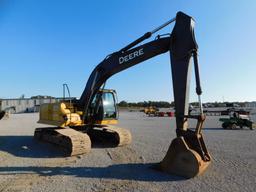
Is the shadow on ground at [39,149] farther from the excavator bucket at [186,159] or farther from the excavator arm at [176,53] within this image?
the excavator bucket at [186,159]

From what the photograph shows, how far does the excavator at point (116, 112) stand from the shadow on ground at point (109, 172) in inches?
16.1

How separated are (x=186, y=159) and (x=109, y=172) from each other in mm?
1957

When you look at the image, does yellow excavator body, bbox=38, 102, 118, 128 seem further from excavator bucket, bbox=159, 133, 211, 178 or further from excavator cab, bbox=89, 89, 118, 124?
excavator bucket, bbox=159, 133, 211, 178

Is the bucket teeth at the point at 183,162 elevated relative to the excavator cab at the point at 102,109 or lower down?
lower down

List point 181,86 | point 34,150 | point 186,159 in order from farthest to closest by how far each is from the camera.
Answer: point 34,150 → point 181,86 → point 186,159

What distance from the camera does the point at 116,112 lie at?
1126 centimetres

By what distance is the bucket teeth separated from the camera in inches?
233

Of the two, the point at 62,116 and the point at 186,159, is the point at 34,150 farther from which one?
the point at 186,159

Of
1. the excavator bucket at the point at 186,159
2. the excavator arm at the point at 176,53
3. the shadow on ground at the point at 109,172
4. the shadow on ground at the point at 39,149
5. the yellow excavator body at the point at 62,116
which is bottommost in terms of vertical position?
the shadow on ground at the point at 109,172

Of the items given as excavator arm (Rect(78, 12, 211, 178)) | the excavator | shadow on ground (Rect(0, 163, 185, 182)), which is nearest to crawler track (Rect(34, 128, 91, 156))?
the excavator

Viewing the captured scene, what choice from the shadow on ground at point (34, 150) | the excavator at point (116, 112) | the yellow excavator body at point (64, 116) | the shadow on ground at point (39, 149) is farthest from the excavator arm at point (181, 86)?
the shadow on ground at point (34, 150)

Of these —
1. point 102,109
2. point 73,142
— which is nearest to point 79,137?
point 73,142

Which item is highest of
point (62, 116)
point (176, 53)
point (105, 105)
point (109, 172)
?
point (176, 53)

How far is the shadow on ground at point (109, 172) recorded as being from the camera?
19.8 ft
